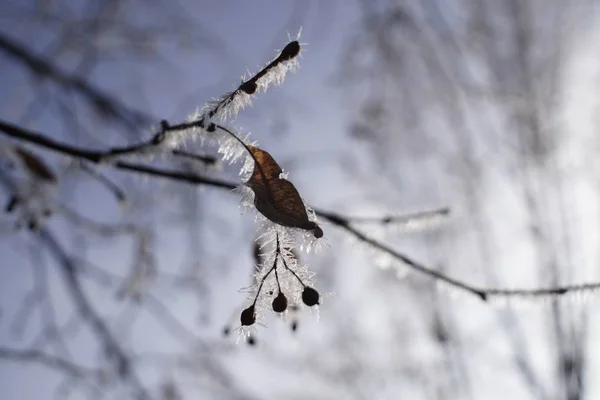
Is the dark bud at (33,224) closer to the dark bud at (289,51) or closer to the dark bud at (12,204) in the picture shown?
the dark bud at (12,204)

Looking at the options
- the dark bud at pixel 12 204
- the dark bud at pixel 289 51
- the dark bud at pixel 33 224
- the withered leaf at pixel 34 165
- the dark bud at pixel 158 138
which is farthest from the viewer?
the dark bud at pixel 33 224

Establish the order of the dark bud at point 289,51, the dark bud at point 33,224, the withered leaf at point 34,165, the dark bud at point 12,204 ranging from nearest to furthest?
the dark bud at point 289,51 < the withered leaf at point 34,165 < the dark bud at point 12,204 < the dark bud at point 33,224

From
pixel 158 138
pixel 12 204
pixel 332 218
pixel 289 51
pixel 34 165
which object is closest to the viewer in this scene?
pixel 289 51

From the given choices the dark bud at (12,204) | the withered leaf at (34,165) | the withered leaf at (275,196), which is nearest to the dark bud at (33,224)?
the dark bud at (12,204)

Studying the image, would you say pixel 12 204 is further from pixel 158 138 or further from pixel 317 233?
pixel 317 233

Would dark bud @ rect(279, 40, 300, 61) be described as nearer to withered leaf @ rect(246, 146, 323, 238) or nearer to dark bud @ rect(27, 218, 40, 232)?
withered leaf @ rect(246, 146, 323, 238)

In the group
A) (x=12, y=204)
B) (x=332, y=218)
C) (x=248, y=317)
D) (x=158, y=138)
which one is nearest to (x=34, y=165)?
(x=12, y=204)
